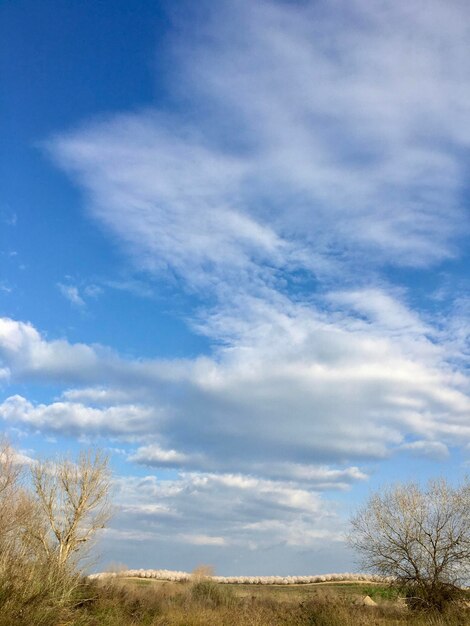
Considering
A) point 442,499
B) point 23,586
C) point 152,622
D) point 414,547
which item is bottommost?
point 152,622

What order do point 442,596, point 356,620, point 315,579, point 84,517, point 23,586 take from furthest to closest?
point 315,579, point 84,517, point 442,596, point 356,620, point 23,586

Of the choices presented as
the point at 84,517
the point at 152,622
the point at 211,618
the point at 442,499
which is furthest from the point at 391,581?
the point at 84,517

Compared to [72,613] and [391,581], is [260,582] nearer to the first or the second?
[391,581]

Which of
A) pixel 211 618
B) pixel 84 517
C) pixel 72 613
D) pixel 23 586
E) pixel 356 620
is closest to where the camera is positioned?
pixel 23 586

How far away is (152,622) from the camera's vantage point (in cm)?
2262

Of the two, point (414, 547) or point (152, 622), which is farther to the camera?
point (414, 547)

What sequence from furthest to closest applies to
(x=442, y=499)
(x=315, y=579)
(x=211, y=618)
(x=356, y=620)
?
(x=315, y=579) < (x=442, y=499) < (x=211, y=618) < (x=356, y=620)

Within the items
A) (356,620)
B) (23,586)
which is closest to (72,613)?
(23,586)

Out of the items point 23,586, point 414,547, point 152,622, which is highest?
point 414,547

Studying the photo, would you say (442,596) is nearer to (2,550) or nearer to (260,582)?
(2,550)

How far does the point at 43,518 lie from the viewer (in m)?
29.7

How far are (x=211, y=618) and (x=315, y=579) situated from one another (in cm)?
6301

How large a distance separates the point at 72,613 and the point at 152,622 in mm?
4297

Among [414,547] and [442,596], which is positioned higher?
[414,547]
